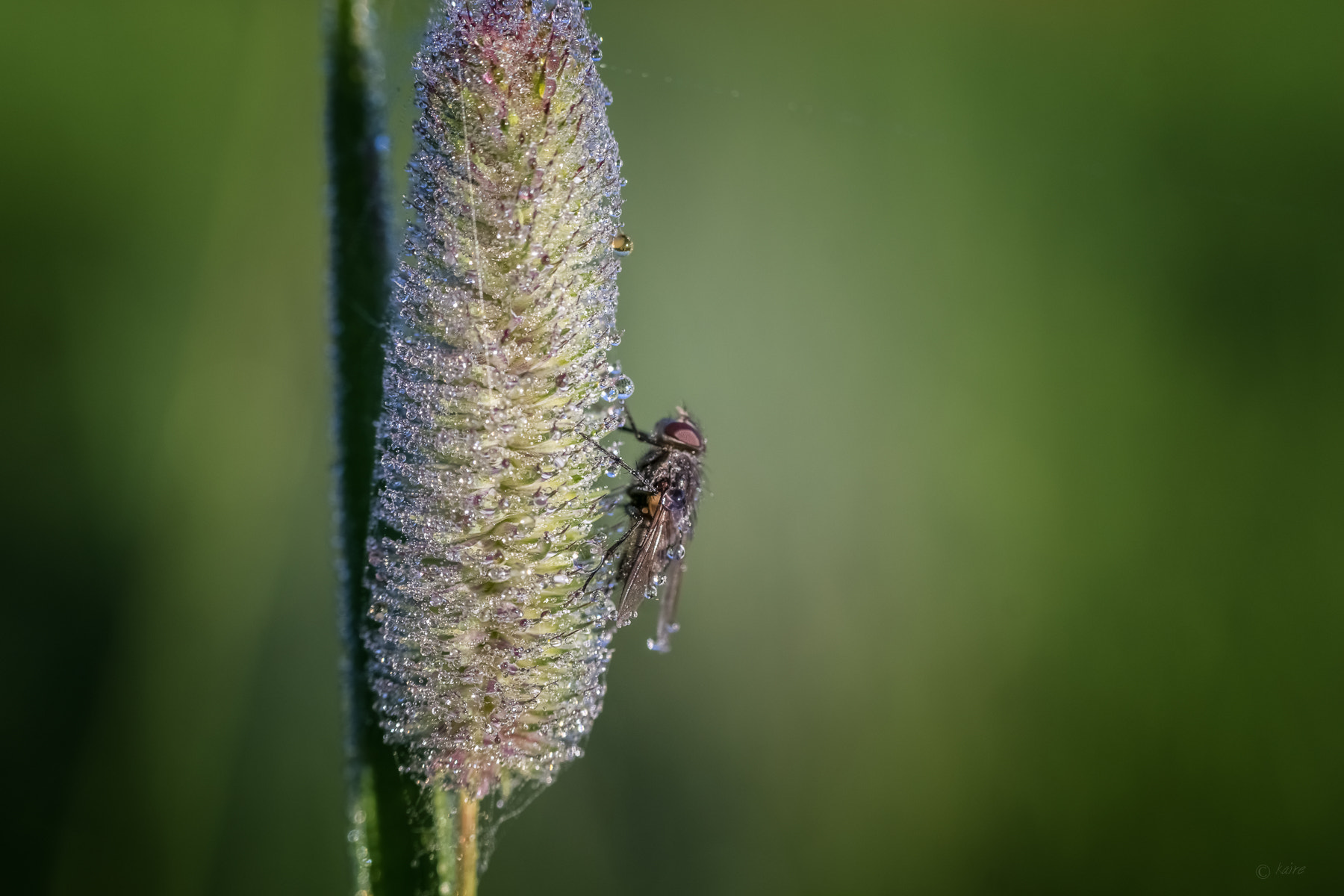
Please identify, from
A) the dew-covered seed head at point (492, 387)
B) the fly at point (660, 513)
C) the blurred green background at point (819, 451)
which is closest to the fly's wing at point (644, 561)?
the fly at point (660, 513)

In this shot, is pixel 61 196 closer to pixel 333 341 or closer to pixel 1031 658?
pixel 333 341

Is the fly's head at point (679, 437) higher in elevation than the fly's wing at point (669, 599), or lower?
higher

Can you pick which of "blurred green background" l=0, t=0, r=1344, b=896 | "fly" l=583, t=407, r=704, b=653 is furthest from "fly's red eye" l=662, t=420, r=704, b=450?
"blurred green background" l=0, t=0, r=1344, b=896

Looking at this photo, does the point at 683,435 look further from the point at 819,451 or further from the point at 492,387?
the point at 819,451

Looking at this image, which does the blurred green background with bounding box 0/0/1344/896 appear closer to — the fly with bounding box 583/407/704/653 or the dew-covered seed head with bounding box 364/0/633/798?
the fly with bounding box 583/407/704/653

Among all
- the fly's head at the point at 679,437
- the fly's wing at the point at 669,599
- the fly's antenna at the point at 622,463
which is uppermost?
the fly's head at the point at 679,437

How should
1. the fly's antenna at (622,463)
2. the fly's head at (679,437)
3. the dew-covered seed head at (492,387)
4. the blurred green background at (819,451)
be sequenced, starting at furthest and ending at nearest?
the blurred green background at (819,451) → the fly's head at (679,437) → the fly's antenna at (622,463) → the dew-covered seed head at (492,387)

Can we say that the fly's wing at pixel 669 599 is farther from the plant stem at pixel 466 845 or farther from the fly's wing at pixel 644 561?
the plant stem at pixel 466 845

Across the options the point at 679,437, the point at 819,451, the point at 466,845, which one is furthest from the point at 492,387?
the point at 819,451
